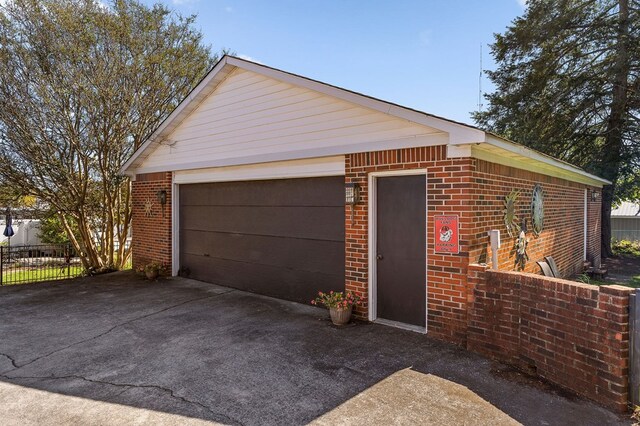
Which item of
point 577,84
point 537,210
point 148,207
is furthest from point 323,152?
point 577,84

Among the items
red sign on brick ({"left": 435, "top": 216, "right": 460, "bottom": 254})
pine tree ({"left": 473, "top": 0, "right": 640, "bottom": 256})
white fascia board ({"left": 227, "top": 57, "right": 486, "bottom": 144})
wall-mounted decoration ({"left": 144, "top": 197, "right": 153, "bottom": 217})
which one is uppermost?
pine tree ({"left": 473, "top": 0, "right": 640, "bottom": 256})

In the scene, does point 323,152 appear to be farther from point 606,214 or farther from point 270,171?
point 606,214

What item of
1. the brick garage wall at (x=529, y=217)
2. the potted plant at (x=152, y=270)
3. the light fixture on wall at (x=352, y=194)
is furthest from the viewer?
the potted plant at (x=152, y=270)

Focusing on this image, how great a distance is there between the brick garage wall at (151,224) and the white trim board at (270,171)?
2.29ft

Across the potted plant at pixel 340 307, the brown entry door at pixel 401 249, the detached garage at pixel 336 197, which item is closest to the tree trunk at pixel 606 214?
the detached garage at pixel 336 197

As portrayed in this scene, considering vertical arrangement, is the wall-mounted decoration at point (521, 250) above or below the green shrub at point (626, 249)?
above

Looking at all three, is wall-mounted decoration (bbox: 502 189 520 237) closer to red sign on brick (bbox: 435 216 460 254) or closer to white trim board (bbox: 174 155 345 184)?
red sign on brick (bbox: 435 216 460 254)

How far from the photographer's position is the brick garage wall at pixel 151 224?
9.09 meters

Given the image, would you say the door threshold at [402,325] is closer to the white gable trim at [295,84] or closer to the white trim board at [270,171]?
the white trim board at [270,171]

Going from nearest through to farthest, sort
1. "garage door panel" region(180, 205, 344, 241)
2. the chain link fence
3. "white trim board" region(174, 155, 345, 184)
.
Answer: "white trim board" region(174, 155, 345, 184) < "garage door panel" region(180, 205, 344, 241) < the chain link fence

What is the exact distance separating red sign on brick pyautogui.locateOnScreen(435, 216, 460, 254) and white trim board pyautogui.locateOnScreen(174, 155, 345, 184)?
182cm

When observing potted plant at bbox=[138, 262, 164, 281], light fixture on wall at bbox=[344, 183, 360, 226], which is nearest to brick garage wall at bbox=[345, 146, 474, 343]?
light fixture on wall at bbox=[344, 183, 360, 226]

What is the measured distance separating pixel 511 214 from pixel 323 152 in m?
3.14

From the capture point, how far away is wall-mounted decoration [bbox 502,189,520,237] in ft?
18.7
